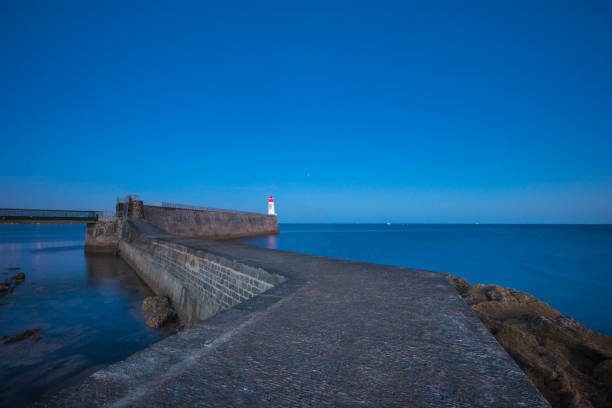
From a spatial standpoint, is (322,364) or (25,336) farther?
(25,336)

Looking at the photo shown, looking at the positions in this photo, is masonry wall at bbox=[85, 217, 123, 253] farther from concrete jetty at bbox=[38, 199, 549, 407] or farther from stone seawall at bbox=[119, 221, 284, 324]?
concrete jetty at bbox=[38, 199, 549, 407]

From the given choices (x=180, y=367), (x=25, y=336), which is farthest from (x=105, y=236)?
(x=180, y=367)

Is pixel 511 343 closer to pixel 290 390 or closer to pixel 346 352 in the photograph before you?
pixel 346 352

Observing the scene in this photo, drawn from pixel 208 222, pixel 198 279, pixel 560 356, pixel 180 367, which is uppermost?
pixel 208 222

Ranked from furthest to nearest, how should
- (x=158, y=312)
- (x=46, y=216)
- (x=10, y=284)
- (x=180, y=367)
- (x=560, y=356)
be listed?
(x=46, y=216) < (x=10, y=284) < (x=158, y=312) < (x=560, y=356) < (x=180, y=367)

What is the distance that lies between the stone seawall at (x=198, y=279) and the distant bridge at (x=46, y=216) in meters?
11.6

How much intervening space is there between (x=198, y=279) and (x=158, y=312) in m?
1.58

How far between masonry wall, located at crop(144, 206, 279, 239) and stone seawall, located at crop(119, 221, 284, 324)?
12.8m

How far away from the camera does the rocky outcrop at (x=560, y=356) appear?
2.83m

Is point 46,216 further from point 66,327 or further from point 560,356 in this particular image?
point 560,356

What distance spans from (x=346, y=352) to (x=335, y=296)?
1529 millimetres

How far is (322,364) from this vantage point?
1.95 metres

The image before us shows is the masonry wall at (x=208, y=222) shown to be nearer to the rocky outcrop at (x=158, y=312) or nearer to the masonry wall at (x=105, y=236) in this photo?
the masonry wall at (x=105, y=236)

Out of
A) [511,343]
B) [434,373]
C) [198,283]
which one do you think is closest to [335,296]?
[434,373]
